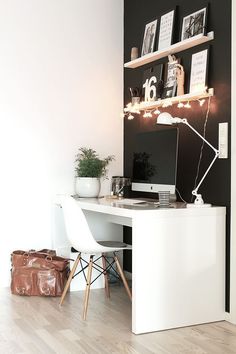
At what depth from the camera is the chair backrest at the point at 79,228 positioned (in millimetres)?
3426

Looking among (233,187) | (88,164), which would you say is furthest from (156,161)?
(88,164)

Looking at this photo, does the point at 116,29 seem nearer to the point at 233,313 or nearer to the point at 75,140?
the point at 75,140

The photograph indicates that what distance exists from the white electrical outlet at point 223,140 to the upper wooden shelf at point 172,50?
25.0 inches

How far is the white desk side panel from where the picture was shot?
9.99ft

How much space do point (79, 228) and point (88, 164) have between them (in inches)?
40.8

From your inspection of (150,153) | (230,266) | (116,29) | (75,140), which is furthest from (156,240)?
(116,29)

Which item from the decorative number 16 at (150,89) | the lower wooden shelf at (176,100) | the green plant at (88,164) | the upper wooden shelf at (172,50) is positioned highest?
the upper wooden shelf at (172,50)

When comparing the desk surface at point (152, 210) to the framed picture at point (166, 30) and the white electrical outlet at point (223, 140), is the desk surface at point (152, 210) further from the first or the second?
the framed picture at point (166, 30)

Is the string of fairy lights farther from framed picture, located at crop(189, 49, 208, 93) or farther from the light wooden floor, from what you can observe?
the light wooden floor

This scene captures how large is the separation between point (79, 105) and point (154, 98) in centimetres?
81

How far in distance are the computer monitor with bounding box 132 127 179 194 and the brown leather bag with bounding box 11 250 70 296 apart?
896mm

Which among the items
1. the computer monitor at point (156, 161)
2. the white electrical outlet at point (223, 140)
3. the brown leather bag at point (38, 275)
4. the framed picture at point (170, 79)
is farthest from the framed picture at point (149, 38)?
the brown leather bag at point (38, 275)

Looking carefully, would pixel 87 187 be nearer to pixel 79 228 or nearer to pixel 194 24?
pixel 79 228

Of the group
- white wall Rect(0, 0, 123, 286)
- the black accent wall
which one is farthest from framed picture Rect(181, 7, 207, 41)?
white wall Rect(0, 0, 123, 286)
